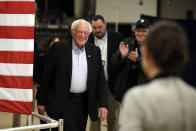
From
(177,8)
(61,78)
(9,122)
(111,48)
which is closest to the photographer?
(61,78)

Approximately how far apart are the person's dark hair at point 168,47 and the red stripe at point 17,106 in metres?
1.55

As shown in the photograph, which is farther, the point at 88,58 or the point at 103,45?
the point at 103,45

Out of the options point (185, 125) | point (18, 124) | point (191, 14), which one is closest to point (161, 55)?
point (185, 125)

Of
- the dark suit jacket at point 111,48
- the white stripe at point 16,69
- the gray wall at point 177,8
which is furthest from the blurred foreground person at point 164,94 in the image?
the gray wall at point 177,8

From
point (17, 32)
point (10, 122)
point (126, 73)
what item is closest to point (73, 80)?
point (126, 73)

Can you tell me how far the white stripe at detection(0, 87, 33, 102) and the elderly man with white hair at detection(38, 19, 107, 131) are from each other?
0.45m

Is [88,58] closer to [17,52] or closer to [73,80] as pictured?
[73,80]

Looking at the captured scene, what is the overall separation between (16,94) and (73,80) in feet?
1.78

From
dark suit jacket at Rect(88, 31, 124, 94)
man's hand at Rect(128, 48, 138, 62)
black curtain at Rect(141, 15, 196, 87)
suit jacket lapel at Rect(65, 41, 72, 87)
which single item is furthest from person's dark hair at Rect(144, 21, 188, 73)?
black curtain at Rect(141, 15, 196, 87)

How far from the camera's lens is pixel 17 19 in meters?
2.72

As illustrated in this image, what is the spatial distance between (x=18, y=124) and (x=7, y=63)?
264 centimetres

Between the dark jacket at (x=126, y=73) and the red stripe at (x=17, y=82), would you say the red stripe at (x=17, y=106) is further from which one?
the dark jacket at (x=126, y=73)

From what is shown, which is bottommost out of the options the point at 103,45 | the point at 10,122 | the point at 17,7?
the point at 10,122

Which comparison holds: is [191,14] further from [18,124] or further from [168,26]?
[168,26]
